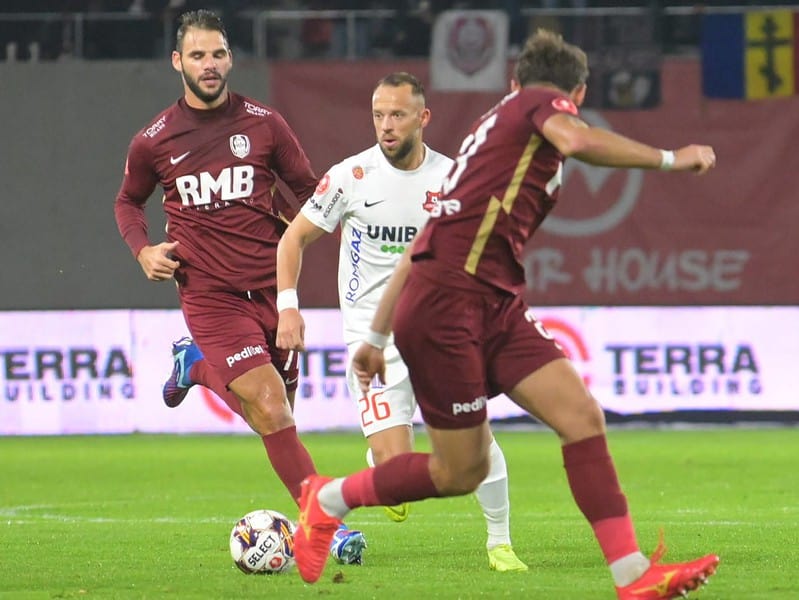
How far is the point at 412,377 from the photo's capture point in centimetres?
570

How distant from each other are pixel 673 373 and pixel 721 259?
4.34 ft

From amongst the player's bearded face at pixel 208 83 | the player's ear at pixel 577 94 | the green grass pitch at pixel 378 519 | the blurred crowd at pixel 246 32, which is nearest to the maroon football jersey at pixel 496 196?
the player's ear at pixel 577 94

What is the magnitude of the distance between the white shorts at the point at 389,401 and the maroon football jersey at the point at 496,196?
64.7 inches

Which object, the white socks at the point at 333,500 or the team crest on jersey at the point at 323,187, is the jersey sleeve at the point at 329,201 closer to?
the team crest on jersey at the point at 323,187

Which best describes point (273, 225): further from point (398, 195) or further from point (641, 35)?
point (641, 35)

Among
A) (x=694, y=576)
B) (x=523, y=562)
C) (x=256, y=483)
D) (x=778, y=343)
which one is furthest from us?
(x=778, y=343)

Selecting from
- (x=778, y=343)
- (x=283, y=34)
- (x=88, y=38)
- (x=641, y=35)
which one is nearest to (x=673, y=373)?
(x=778, y=343)

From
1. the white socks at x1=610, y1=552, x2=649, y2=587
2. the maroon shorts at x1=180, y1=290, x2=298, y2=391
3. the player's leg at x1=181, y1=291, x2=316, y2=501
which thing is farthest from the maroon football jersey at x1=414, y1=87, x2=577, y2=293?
the maroon shorts at x1=180, y1=290, x2=298, y2=391

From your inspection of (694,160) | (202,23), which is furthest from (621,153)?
(202,23)

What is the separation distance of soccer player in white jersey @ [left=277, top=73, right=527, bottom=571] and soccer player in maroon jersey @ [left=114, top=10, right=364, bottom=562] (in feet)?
1.29

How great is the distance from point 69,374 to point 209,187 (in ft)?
29.2

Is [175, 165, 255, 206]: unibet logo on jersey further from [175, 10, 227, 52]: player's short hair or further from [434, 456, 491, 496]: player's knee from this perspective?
[434, 456, 491, 496]: player's knee

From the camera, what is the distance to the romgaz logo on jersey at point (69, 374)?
16.1 meters

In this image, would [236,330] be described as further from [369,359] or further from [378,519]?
[378,519]
